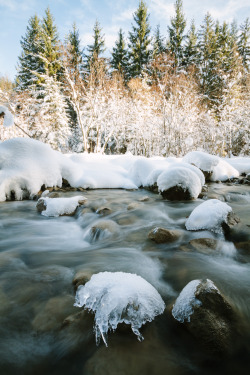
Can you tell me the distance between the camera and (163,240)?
87.7 inches

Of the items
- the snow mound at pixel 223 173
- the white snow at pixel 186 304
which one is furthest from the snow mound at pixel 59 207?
the snow mound at pixel 223 173

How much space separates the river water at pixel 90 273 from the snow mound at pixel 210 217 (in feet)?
0.30

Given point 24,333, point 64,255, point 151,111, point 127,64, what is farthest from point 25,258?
point 127,64

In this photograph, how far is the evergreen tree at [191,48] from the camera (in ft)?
74.4

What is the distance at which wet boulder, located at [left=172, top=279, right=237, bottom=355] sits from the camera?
98cm

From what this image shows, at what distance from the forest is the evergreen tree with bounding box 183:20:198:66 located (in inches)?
4.0

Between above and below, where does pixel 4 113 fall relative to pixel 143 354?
above

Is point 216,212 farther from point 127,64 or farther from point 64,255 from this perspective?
point 127,64

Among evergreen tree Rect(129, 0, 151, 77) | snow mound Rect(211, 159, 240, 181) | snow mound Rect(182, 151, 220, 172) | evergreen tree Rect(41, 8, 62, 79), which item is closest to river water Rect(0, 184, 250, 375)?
snow mound Rect(182, 151, 220, 172)

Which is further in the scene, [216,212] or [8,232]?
[8,232]

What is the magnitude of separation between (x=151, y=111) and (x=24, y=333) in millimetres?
15683

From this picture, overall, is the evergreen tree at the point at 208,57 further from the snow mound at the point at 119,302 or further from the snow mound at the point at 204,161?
the snow mound at the point at 119,302

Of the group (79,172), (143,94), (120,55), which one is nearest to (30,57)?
(120,55)

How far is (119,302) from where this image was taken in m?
1.06
